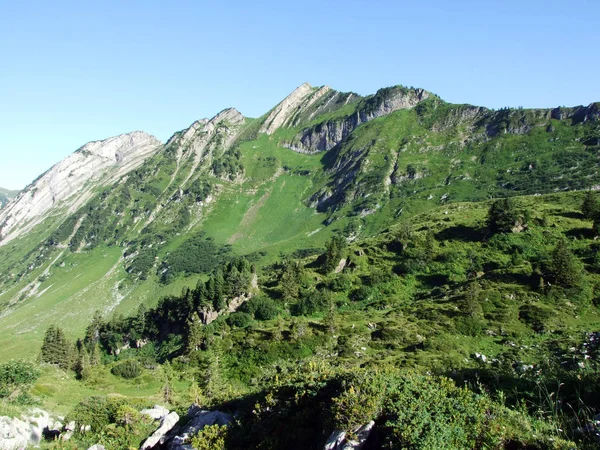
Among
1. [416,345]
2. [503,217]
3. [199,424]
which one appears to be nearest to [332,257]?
[503,217]

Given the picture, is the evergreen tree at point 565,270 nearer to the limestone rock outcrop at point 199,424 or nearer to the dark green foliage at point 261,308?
the dark green foliage at point 261,308

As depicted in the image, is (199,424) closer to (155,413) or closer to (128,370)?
(155,413)

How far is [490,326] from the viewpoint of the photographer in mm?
48469

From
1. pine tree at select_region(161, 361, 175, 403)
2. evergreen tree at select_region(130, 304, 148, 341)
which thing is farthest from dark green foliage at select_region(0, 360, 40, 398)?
evergreen tree at select_region(130, 304, 148, 341)

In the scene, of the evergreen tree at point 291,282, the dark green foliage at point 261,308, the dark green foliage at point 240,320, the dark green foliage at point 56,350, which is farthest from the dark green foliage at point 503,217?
the dark green foliage at point 56,350

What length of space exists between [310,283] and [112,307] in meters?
144

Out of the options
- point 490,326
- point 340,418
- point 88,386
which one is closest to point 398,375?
point 340,418

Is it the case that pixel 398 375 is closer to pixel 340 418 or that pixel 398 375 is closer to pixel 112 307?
pixel 340 418

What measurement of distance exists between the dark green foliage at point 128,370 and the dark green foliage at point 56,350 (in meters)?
18.2

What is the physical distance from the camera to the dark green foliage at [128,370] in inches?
2295

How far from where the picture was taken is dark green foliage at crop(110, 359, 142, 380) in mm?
58300

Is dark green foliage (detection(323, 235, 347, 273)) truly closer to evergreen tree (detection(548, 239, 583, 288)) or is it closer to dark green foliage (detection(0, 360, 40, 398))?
evergreen tree (detection(548, 239, 583, 288))

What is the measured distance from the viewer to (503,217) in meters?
80.1

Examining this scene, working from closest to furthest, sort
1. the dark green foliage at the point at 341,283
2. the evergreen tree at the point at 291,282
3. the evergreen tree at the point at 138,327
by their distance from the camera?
1. the evergreen tree at the point at 291,282
2. the dark green foliage at the point at 341,283
3. the evergreen tree at the point at 138,327
